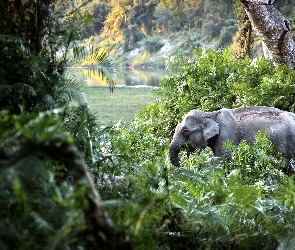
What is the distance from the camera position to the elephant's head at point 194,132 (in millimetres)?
4863

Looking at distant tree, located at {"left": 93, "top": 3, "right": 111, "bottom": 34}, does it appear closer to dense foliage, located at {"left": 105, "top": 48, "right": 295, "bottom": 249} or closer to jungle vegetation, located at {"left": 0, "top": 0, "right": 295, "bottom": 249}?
dense foliage, located at {"left": 105, "top": 48, "right": 295, "bottom": 249}

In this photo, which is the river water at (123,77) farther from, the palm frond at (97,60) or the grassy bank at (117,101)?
the grassy bank at (117,101)

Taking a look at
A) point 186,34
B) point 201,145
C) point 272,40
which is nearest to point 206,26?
point 186,34

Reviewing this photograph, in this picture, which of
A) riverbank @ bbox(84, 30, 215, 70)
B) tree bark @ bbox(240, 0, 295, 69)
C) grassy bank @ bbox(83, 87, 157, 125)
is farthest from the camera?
riverbank @ bbox(84, 30, 215, 70)

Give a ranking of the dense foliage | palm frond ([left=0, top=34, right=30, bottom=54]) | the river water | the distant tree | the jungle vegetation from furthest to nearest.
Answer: the distant tree < the river water < palm frond ([left=0, top=34, right=30, bottom=54]) < the dense foliage < the jungle vegetation

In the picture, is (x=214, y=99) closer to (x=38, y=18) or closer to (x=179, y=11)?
(x=38, y=18)

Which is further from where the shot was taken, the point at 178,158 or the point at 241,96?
the point at 241,96

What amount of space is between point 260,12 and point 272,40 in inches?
18.0

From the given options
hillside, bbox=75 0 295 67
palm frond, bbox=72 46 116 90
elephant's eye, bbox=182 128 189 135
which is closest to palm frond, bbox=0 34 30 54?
palm frond, bbox=72 46 116 90

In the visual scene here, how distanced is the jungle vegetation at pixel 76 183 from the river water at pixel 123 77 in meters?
0.09

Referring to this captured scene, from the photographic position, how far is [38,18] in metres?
1.97

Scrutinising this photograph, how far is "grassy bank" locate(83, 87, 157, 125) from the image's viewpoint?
704cm

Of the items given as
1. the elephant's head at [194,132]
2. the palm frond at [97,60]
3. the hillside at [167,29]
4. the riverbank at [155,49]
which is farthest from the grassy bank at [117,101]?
the palm frond at [97,60]

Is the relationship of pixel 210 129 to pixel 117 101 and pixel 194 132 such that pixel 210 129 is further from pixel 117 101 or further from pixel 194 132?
pixel 117 101
